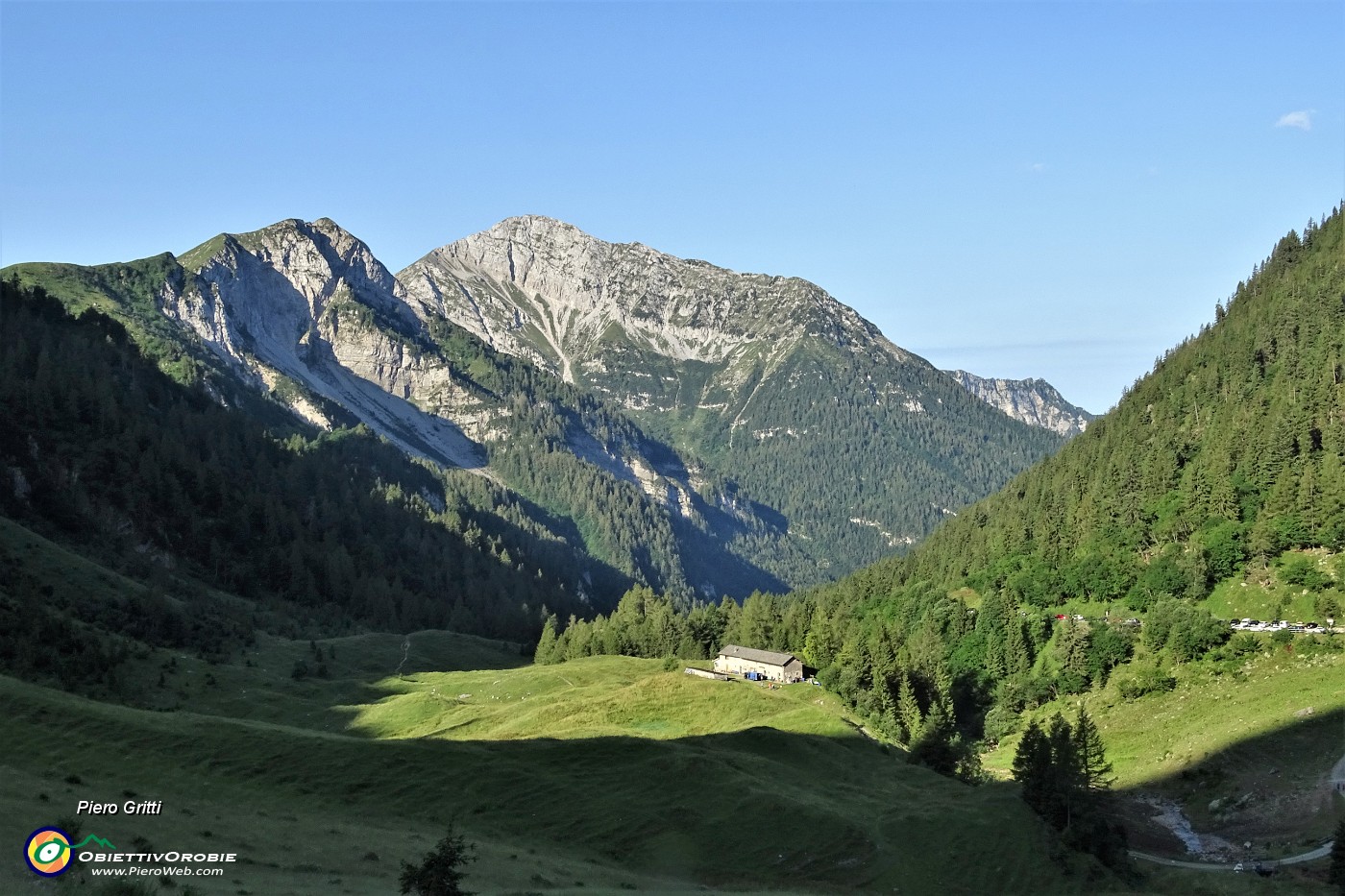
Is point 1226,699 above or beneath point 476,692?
above

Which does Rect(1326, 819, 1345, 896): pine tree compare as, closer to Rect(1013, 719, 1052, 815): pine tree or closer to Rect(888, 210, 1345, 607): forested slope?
Rect(1013, 719, 1052, 815): pine tree

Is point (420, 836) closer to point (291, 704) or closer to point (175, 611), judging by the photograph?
point (291, 704)

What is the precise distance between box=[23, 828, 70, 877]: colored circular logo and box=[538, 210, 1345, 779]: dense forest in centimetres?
8095

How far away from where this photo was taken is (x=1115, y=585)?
516ft

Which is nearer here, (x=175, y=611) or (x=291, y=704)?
(x=291, y=704)

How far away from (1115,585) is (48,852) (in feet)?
482

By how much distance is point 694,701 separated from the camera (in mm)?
125000

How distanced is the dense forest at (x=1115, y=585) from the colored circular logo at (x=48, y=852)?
3187 inches

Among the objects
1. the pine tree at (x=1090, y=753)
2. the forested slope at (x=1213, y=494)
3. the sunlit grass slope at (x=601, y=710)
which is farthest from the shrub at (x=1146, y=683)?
the sunlit grass slope at (x=601, y=710)

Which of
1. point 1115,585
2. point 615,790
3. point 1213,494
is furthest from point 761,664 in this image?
point 615,790

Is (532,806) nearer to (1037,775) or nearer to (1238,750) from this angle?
(1037,775)

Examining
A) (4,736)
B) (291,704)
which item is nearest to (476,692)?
(291,704)

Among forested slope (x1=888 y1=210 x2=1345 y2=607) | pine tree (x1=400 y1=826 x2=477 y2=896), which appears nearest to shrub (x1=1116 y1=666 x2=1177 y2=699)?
forested slope (x1=888 y1=210 x2=1345 y2=607)

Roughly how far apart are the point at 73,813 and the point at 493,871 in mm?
20084
